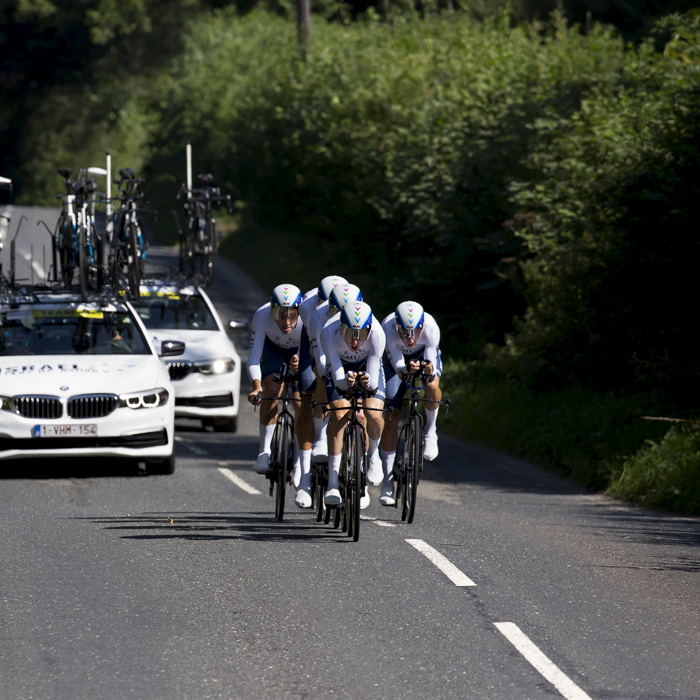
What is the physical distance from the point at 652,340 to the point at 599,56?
9.55 metres

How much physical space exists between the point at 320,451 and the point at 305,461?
1.15ft

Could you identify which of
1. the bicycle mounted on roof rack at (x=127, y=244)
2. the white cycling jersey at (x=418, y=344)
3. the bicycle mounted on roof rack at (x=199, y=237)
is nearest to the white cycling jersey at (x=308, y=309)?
the white cycling jersey at (x=418, y=344)

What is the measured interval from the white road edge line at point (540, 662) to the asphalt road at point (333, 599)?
15 mm

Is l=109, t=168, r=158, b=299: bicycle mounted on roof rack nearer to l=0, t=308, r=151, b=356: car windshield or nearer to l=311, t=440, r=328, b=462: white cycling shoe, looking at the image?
l=0, t=308, r=151, b=356: car windshield

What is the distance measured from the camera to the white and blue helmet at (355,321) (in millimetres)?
8812

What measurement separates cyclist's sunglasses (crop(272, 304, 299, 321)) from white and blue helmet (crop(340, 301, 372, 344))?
3.46 ft

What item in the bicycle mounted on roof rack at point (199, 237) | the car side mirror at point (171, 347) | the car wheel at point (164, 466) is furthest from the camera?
the bicycle mounted on roof rack at point (199, 237)

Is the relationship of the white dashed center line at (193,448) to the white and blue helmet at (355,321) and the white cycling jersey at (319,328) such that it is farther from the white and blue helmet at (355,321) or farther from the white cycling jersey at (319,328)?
the white and blue helmet at (355,321)

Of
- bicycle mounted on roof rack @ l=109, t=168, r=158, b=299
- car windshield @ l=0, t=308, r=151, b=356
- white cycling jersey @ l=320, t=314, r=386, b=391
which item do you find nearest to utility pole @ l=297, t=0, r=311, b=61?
bicycle mounted on roof rack @ l=109, t=168, r=158, b=299

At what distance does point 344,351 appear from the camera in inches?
357

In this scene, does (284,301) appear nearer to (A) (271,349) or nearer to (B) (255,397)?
(A) (271,349)

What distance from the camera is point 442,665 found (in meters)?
6.18

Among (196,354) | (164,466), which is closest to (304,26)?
(196,354)

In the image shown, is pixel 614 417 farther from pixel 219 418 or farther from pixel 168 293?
pixel 168 293
